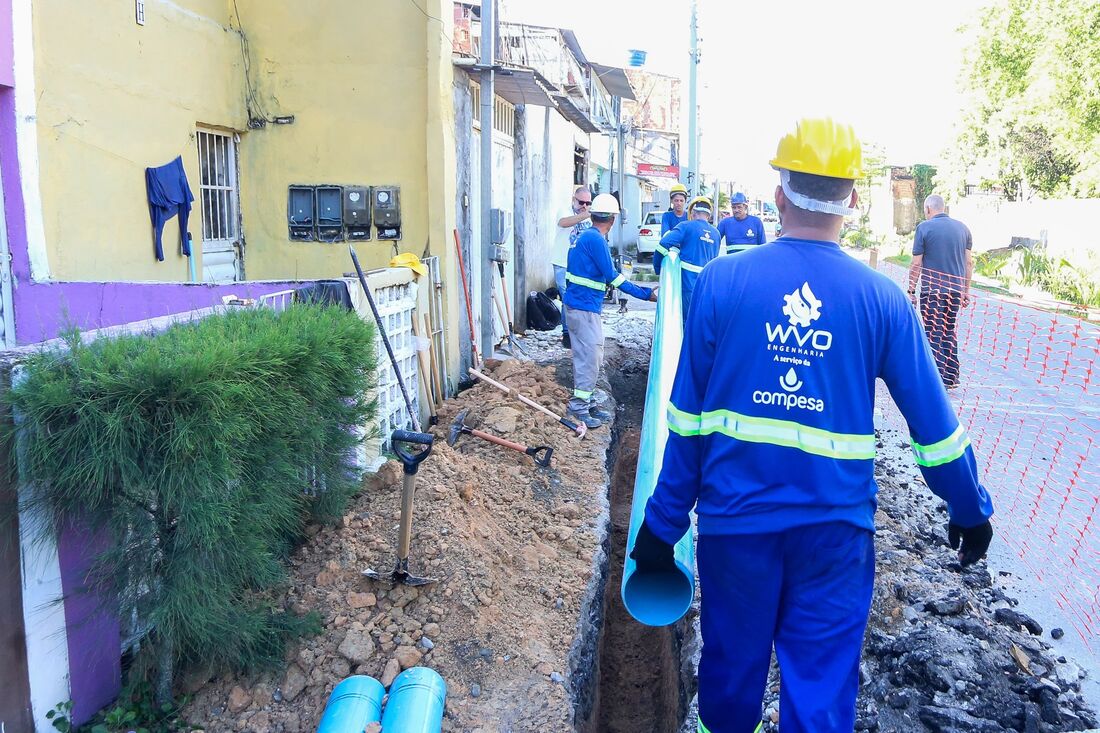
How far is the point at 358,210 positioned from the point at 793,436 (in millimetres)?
6599

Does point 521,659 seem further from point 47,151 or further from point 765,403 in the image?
point 47,151

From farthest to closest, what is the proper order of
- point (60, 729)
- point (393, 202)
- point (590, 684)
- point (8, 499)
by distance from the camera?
point (393, 202) → point (590, 684) → point (60, 729) → point (8, 499)

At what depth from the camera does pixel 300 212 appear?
8523 millimetres

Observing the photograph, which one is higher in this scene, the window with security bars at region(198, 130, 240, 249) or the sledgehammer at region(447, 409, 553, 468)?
the window with security bars at region(198, 130, 240, 249)

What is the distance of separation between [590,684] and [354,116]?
19.4 ft

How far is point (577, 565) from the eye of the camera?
521 cm

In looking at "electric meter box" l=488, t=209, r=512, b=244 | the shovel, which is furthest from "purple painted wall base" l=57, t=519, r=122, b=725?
"electric meter box" l=488, t=209, r=512, b=244

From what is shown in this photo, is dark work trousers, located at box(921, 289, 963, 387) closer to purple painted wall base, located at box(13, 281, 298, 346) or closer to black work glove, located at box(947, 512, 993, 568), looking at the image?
black work glove, located at box(947, 512, 993, 568)

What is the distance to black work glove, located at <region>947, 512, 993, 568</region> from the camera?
2.67m

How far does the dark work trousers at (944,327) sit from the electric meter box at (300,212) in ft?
20.1

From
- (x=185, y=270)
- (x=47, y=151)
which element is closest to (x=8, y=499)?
(x=47, y=151)

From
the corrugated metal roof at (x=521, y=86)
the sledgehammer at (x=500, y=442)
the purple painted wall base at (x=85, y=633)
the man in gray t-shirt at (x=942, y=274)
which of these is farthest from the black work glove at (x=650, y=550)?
the corrugated metal roof at (x=521, y=86)

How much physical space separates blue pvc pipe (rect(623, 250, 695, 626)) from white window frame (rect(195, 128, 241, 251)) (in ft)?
14.2

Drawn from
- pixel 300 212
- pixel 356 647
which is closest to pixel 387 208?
pixel 300 212
